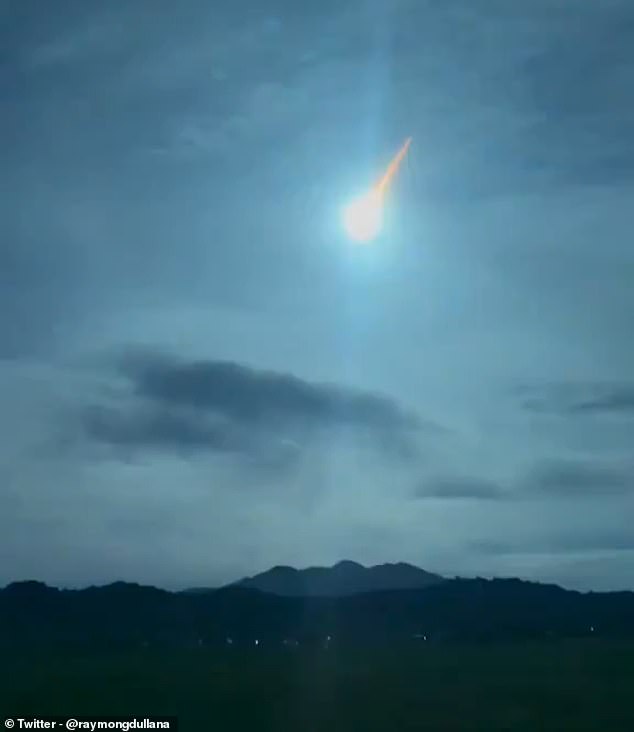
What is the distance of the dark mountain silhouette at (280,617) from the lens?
104 meters

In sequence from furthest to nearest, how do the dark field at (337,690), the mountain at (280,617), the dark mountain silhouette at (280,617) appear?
the dark mountain silhouette at (280,617) < the mountain at (280,617) < the dark field at (337,690)

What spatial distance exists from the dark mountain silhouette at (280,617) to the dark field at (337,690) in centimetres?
2585

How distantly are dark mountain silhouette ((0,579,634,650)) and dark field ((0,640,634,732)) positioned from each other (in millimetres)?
25849

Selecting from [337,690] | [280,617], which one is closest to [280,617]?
[280,617]

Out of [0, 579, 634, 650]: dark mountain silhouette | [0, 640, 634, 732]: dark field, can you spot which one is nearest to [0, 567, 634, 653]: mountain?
[0, 579, 634, 650]: dark mountain silhouette

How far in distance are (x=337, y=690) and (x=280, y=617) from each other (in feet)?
244

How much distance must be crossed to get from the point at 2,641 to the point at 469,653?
30228 mm

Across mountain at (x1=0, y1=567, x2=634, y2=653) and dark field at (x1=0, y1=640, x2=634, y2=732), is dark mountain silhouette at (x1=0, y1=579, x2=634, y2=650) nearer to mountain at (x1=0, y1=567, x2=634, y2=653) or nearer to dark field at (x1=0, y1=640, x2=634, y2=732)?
mountain at (x1=0, y1=567, x2=634, y2=653)

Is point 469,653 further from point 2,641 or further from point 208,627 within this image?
point 208,627

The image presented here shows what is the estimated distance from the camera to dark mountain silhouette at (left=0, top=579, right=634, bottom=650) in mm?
103562

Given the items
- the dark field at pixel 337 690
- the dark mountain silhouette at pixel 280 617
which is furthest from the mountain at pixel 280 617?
the dark field at pixel 337 690

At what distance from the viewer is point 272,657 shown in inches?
3007

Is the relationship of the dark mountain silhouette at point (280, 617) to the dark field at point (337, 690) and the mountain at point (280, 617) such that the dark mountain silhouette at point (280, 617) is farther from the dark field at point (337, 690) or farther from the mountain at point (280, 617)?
the dark field at point (337, 690)

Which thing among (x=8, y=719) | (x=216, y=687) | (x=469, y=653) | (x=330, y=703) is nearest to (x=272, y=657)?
(x=469, y=653)
